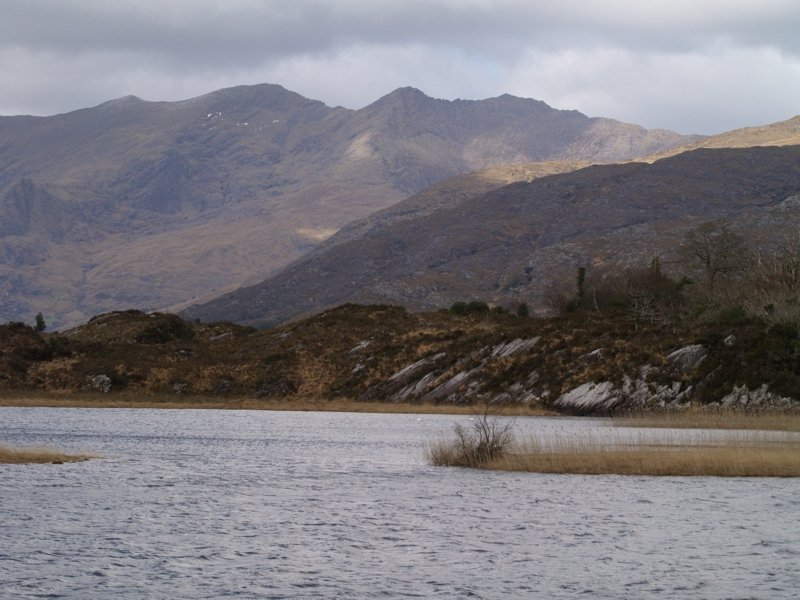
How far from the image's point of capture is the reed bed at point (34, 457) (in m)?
48.0

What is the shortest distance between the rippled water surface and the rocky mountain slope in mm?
31894

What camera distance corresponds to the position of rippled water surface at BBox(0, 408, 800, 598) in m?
26.1

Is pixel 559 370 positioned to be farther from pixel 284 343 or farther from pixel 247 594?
pixel 247 594

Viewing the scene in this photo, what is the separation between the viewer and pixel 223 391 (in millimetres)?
116500

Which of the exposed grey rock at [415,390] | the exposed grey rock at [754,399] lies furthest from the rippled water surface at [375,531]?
the exposed grey rock at [415,390]

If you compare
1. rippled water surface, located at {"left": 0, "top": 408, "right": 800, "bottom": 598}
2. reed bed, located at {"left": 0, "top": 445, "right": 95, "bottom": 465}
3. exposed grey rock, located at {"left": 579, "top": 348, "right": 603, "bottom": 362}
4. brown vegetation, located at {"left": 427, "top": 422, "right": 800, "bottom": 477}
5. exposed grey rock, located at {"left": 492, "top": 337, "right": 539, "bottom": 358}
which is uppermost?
exposed grey rock, located at {"left": 492, "top": 337, "right": 539, "bottom": 358}

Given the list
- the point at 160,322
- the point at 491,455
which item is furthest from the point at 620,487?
the point at 160,322

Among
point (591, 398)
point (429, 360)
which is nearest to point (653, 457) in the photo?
point (591, 398)

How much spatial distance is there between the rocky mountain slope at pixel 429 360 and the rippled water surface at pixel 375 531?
105 feet

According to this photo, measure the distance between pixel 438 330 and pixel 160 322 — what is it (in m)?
→ 37.4

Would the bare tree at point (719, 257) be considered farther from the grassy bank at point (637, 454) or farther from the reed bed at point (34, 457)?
the reed bed at point (34, 457)

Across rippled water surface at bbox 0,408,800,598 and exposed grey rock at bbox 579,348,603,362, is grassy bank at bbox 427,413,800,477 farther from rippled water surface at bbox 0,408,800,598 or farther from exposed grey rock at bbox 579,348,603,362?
exposed grey rock at bbox 579,348,603,362

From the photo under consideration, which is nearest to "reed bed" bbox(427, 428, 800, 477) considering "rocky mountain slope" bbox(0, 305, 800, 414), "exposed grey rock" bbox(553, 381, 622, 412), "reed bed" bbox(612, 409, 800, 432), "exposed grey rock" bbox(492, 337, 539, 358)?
"reed bed" bbox(612, 409, 800, 432)

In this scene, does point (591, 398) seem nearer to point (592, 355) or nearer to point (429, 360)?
point (592, 355)
